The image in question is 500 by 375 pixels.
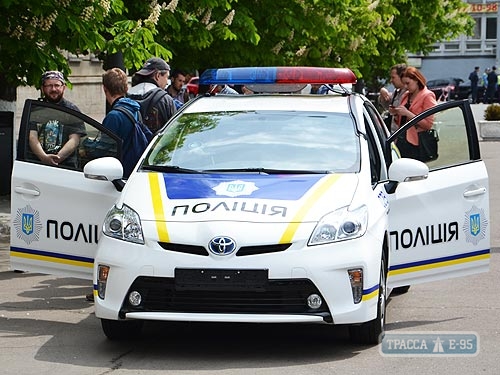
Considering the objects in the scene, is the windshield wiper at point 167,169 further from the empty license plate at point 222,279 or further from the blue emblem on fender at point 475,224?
the blue emblem on fender at point 475,224

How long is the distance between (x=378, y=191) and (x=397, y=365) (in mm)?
1316

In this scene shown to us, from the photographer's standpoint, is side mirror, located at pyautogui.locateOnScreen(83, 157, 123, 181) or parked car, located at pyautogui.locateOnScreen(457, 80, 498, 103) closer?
side mirror, located at pyautogui.locateOnScreen(83, 157, 123, 181)

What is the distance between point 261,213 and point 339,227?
0.46m

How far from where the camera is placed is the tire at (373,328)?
8195 millimetres

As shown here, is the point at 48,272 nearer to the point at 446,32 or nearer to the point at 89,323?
the point at 89,323

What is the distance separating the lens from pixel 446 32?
37.5 metres

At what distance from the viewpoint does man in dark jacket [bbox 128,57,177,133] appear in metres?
11.3

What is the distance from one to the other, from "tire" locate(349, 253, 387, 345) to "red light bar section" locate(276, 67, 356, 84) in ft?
6.76

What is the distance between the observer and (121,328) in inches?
328

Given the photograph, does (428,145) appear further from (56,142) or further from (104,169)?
(56,142)


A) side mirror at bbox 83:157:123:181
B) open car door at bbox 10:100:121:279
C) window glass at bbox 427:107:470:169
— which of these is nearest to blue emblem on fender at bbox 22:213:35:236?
open car door at bbox 10:100:121:279

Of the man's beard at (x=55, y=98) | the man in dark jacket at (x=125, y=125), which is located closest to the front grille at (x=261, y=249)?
the man in dark jacket at (x=125, y=125)

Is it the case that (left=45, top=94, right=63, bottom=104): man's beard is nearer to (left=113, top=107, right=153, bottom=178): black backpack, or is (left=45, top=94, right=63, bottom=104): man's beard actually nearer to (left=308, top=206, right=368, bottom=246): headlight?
(left=113, top=107, right=153, bottom=178): black backpack

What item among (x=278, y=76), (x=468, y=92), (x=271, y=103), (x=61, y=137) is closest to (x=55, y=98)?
(x=61, y=137)
